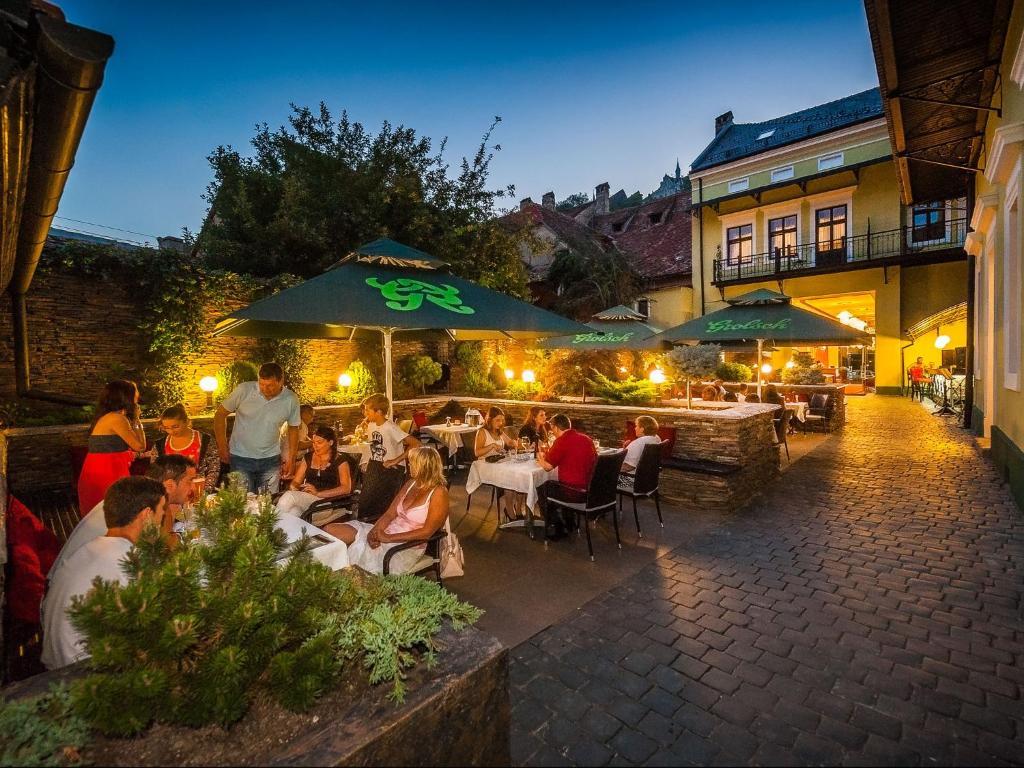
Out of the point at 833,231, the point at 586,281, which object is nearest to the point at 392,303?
the point at 586,281

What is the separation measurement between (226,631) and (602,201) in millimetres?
32648

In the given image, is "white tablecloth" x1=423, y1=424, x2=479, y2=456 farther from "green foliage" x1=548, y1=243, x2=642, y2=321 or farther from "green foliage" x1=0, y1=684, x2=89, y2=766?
"green foliage" x1=548, y1=243, x2=642, y2=321

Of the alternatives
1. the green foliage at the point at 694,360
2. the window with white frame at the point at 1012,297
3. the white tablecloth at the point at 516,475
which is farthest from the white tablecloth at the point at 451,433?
the window with white frame at the point at 1012,297

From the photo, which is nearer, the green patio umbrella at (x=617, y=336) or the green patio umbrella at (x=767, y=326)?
the green patio umbrella at (x=767, y=326)

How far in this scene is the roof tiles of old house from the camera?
80.8ft

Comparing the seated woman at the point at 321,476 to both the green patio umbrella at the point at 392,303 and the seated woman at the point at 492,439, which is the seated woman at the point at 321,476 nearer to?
the green patio umbrella at the point at 392,303

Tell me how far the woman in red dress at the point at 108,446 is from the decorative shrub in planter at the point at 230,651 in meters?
3.13

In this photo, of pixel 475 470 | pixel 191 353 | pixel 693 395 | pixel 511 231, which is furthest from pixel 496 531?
pixel 511 231

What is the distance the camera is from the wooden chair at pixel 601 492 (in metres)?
4.75

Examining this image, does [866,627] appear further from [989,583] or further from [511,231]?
[511,231]

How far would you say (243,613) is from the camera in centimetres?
135

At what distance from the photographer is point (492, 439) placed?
20.1 ft

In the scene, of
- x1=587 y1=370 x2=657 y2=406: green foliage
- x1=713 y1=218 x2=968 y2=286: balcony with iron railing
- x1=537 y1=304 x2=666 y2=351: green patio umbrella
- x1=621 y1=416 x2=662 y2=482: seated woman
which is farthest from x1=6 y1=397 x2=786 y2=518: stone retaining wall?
x1=713 y1=218 x2=968 y2=286: balcony with iron railing

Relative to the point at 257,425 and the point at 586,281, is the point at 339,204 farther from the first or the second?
the point at 586,281
